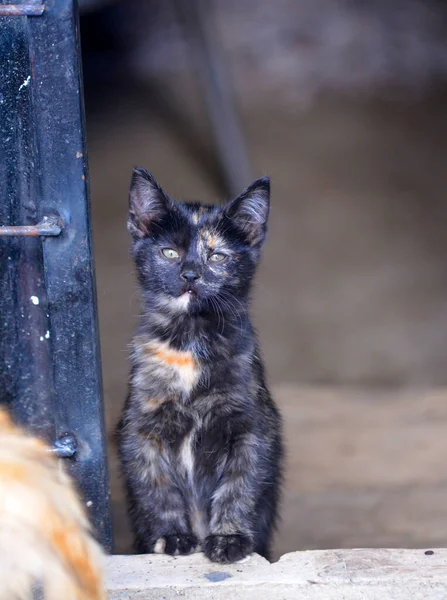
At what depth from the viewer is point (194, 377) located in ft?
8.20

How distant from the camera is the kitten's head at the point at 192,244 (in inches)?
97.8

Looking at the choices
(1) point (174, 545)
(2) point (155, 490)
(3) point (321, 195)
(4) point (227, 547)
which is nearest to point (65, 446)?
(2) point (155, 490)

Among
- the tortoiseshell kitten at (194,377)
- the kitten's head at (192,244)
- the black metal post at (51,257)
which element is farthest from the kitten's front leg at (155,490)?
the kitten's head at (192,244)

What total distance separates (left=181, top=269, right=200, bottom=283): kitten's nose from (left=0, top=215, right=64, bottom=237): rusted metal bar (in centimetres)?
37

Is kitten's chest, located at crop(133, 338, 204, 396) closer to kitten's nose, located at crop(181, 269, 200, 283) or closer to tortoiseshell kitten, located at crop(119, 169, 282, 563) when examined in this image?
tortoiseshell kitten, located at crop(119, 169, 282, 563)

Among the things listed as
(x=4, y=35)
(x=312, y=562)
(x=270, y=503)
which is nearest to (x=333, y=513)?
(x=270, y=503)

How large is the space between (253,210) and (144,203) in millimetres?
323

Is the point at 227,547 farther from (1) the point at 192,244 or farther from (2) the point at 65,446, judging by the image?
(1) the point at 192,244

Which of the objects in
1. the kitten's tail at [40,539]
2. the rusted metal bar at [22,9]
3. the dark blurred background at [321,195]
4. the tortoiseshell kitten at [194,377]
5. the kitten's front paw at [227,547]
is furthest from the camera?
the dark blurred background at [321,195]

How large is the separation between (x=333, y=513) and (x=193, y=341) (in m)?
1.61

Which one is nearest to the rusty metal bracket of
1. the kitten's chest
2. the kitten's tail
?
the kitten's tail

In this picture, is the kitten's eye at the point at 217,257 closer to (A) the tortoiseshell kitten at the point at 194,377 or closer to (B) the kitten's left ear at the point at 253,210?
(A) the tortoiseshell kitten at the point at 194,377

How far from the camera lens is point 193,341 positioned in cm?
254

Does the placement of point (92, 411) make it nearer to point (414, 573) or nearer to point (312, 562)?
point (312, 562)
